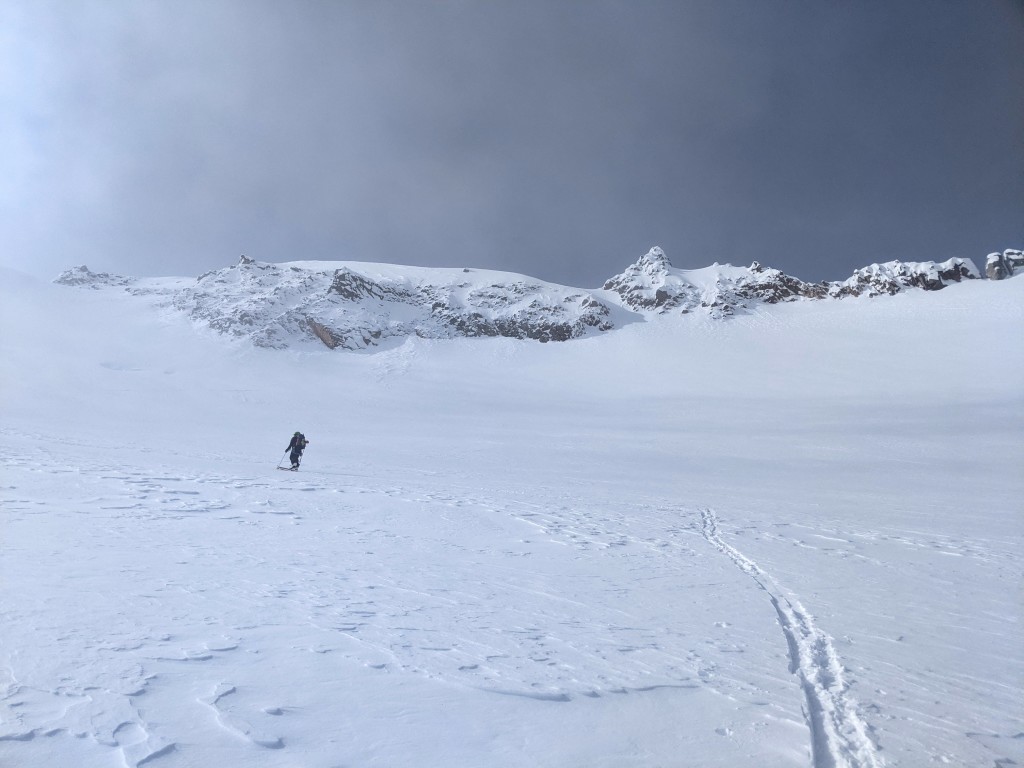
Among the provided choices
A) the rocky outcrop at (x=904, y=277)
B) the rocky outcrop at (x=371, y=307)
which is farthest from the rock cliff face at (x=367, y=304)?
the rocky outcrop at (x=904, y=277)

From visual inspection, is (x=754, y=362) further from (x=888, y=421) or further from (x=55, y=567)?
(x=55, y=567)

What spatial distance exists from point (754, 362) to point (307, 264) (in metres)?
72.8

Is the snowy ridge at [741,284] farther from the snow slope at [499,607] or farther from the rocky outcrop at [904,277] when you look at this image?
the snow slope at [499,607]

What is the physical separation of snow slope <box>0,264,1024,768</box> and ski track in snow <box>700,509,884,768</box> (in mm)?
23

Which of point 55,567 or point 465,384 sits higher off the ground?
point 465,384

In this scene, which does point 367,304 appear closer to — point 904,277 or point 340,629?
point 340,629

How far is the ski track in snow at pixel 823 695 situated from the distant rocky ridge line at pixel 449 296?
201 ft

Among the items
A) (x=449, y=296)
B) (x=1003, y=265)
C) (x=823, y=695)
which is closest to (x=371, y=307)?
(x=449, y=296)

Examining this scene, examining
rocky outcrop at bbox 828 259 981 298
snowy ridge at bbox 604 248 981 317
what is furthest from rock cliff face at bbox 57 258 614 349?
rocky outcrop at bbox 828 259 981 298

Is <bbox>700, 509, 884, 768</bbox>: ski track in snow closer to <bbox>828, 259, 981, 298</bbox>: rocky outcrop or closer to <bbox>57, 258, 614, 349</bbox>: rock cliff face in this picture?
<bbox>57, 258, 614, 349</bbox>: rock cliff face

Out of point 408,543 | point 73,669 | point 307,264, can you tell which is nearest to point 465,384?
point 408,543

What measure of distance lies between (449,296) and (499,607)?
3087 inches

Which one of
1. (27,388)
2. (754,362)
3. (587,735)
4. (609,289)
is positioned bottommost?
(587,735)

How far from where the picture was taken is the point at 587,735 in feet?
11.4
